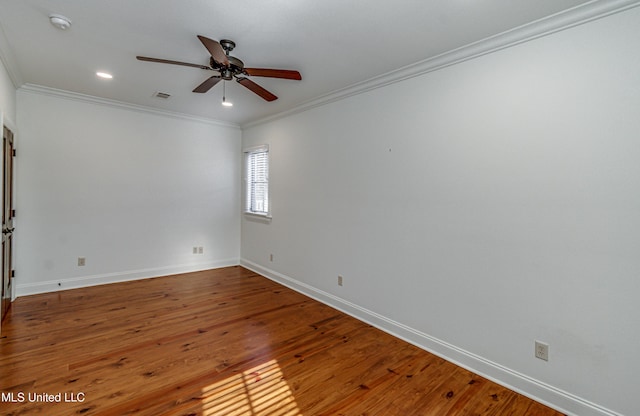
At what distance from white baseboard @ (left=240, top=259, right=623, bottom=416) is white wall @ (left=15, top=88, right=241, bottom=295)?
9.22ft

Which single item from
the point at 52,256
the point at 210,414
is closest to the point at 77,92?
the point at 52,256

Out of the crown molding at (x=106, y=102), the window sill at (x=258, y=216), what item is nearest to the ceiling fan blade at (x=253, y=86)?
the window sill at (x=258, y=216)

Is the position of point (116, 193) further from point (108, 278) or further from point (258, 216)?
point (258, 216)

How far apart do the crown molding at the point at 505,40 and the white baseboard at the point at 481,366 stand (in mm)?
2440

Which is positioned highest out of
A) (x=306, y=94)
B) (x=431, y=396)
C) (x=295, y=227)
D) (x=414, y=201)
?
(x=306, y=94)

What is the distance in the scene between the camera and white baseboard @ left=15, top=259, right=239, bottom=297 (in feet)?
12.9

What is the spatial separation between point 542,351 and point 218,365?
2.44 m

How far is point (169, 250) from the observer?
4.97 meters

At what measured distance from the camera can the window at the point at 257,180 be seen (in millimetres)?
5086

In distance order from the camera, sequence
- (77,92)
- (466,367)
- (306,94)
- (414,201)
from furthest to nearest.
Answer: (77,92), (306,94), (414,201), (466,367)

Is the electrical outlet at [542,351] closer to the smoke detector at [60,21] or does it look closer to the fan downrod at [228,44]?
the fan downrod at [228,44]

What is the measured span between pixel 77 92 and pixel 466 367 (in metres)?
5.52

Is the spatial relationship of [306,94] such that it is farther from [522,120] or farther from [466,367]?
[466,367]

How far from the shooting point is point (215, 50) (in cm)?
212
